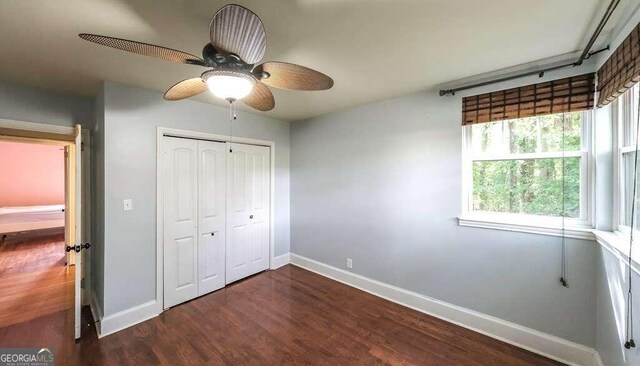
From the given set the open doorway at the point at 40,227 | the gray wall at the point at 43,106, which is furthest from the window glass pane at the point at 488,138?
the gray wall at the point at 43,106

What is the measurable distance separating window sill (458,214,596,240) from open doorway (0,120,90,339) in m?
3.55

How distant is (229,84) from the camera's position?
1203 millimetres

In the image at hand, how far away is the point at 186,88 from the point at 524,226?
109 inches

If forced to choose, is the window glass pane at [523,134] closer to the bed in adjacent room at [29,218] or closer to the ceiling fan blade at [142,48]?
the ceiling fan blade at [142,48]

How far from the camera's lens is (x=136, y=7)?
126 cm

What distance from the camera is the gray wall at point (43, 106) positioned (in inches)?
87.7

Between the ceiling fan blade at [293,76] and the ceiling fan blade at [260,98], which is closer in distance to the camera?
the ceiling fan blade at [293,76]

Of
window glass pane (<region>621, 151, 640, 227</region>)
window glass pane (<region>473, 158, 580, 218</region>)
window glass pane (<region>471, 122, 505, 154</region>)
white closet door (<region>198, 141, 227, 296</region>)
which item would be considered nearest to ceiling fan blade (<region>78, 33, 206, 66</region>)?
white closet door (<region>198, 141, 227, 296</region>)

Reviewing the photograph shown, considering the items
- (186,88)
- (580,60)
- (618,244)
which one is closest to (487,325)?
(618,244)

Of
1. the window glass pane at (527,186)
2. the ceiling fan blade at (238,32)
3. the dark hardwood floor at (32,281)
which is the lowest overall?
the dark hardwood floor at (32,281)

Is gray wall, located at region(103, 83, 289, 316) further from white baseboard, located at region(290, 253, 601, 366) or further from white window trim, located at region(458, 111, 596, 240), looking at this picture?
white window trim, located at region(458, 111, 596, 240)

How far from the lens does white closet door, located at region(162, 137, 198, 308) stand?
2.62 metres

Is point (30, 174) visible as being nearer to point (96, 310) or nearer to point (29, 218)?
point (29, 218)

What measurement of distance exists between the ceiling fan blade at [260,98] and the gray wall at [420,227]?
1551mm
